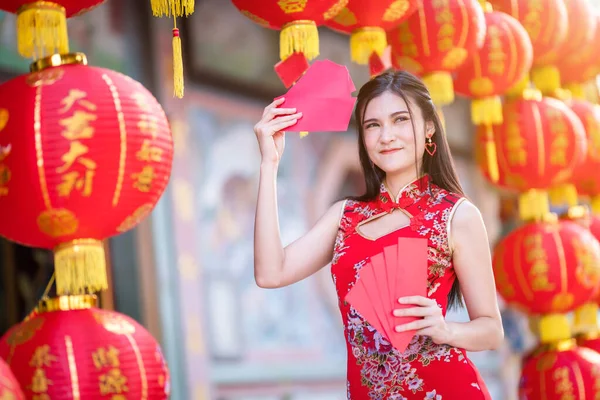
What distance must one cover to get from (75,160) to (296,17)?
703 millimetres

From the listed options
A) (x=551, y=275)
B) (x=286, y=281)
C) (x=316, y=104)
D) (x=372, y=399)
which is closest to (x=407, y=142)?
(x=316, y=104)

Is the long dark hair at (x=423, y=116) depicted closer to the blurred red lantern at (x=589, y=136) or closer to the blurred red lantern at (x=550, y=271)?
the blurred red lantern at (x=550, y=271)

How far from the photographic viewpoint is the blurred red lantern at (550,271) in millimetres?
2928

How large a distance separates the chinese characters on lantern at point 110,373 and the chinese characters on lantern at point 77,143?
33 centimetres

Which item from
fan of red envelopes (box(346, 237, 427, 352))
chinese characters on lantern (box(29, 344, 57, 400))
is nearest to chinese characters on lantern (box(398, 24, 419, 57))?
fan of red envelopes (box(346, 237, 427, 352))

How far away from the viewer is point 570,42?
3.23 metres

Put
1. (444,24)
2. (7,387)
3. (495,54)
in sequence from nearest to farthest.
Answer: (7,387)
(444,24)
(495,54)

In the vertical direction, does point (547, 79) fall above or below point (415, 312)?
above

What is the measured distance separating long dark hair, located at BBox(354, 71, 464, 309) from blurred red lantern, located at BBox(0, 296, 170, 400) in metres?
0.62

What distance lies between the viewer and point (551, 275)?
9.60 ft

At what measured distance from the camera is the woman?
73.5 inches

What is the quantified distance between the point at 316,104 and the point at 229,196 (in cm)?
→ 270

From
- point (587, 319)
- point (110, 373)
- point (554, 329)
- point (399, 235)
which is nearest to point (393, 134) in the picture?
point (399, 235)

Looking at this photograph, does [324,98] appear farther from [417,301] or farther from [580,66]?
[580,66]
